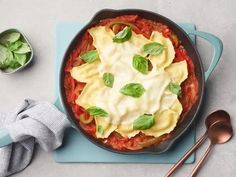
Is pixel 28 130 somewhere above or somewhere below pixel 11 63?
below

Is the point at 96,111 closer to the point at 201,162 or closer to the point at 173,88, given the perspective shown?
the point at 173,88

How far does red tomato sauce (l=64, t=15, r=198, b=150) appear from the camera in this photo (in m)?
1.73

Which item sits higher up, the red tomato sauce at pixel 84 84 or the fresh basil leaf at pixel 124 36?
the fresh basil leaf at pixel 124 36

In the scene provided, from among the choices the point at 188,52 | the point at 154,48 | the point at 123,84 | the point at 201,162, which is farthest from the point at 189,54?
the point at 201,162

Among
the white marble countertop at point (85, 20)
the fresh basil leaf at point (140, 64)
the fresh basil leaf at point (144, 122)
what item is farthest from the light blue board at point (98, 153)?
the fresh basil leaf at point (140, 64)

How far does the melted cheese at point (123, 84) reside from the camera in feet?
5.63

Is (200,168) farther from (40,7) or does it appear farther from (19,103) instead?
(40,7)

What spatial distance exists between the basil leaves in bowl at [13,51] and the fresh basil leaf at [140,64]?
0.32 m

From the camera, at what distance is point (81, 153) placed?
1.81 metres

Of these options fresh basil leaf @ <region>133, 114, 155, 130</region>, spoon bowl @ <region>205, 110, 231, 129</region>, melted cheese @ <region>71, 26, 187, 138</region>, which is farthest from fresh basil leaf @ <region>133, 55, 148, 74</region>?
spoon bowl @ <region>205, 110, 231, 129</region>

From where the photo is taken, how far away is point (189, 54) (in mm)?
1771

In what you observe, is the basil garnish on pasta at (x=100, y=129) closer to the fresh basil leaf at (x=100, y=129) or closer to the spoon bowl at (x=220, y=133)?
the fresh basil leaf at (x=100, y=129)

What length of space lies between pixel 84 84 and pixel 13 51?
0.77 feet

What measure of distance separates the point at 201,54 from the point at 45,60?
0.47m
